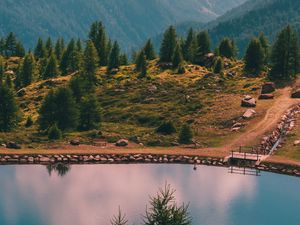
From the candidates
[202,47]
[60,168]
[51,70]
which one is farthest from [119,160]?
[51,70]

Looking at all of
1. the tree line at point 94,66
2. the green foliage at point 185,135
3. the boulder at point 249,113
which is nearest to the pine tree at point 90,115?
the tree line at point 94,66

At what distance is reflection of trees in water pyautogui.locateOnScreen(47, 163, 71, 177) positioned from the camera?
8246cm

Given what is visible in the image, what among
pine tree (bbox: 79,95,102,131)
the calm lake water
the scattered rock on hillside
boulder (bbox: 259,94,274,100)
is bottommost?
the calm lake water

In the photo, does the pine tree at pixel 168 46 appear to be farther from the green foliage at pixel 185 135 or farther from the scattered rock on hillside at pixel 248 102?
the green foliage at pixel 185 135

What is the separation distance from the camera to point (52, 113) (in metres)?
108

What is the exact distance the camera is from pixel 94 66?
152 metres

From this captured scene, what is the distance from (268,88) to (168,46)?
159 feet

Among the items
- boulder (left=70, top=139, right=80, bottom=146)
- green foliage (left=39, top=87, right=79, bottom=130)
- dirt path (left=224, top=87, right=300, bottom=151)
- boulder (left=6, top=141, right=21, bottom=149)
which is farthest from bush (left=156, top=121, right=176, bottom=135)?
boulder (left=6, top=141, right=21, bottom=149)

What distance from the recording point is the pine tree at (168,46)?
166 m

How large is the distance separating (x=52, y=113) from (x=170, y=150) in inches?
1096

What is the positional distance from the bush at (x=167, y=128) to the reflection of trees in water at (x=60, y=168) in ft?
80.2

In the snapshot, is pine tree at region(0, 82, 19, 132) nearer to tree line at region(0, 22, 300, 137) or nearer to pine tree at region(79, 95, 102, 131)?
tree line at region(0, 22, 300, 137)

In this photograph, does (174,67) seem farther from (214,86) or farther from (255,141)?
(255,141)

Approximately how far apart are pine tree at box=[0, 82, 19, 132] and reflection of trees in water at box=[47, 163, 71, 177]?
24621mm
